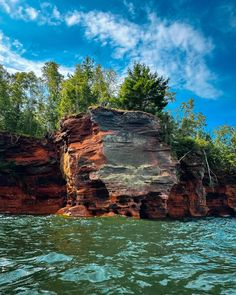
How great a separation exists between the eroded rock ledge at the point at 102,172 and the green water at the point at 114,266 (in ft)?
36.7

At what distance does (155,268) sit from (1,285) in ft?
10.8

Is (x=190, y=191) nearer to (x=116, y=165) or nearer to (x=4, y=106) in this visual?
(x=116, y=165)

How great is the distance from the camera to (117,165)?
73.7ft

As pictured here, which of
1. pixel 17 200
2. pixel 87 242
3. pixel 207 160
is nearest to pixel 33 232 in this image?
pixel 87 242

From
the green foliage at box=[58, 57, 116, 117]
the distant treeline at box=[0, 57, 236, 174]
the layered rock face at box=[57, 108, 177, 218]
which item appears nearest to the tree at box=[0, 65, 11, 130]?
the distant treeline at box=[0, 57, 236, 174]

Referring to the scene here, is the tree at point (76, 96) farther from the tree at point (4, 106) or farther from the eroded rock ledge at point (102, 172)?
the eroded rock ledge at point (102, 172)

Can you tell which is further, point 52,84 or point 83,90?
point 52,84

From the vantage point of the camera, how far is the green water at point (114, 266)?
5.42 metres

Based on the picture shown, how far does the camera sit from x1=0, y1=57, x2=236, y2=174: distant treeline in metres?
31.8

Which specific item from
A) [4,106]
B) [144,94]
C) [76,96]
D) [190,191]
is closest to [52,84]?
[76,96]

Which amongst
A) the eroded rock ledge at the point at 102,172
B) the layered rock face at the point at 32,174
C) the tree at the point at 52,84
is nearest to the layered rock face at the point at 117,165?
the eroded rock ledge at the point at 102,172

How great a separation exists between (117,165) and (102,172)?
1.36m

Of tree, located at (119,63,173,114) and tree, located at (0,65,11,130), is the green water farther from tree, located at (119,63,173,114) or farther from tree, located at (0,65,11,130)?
tree, located at (0,65,11,130)

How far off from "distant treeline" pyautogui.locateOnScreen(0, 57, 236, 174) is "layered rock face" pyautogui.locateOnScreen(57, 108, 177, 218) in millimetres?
3067
